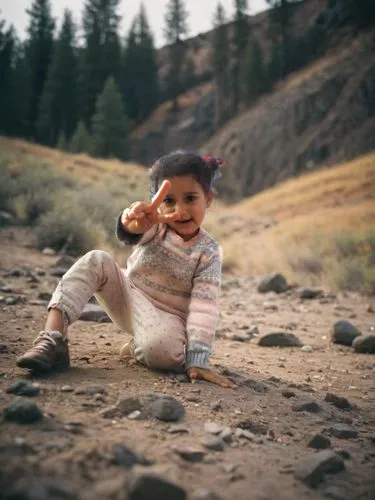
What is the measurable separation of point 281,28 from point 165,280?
1944 inches

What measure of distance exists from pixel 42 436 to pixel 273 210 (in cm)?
2124

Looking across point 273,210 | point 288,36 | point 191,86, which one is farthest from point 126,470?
point 191,86

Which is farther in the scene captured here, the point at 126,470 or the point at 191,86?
the point at 191,86

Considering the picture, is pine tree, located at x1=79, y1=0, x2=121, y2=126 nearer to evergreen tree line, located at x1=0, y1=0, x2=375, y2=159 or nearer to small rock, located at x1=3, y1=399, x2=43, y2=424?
evergreen tree line, located at x1=0, y1=0, x2=375, y2=159

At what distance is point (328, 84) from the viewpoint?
1321 inches

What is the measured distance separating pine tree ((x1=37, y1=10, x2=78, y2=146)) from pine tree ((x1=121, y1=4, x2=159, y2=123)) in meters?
7.75

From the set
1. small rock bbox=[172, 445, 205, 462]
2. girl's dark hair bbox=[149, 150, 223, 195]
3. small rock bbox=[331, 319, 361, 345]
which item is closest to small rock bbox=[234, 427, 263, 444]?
small rock bbox=[172, 445, 205, 462]

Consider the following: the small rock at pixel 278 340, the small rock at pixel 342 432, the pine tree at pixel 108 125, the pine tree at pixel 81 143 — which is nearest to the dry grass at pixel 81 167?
the pine tree at pixel 81 143

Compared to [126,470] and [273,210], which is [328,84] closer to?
[273,210]

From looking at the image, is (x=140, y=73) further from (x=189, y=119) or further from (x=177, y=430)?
(x=177, y=430)

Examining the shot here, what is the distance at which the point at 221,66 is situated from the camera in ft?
146

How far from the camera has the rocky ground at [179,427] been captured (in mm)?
1228

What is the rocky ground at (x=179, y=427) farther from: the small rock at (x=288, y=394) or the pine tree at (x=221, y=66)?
the pine tree at (x=221, y=66)

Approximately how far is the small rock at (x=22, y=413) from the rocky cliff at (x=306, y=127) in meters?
30.7
